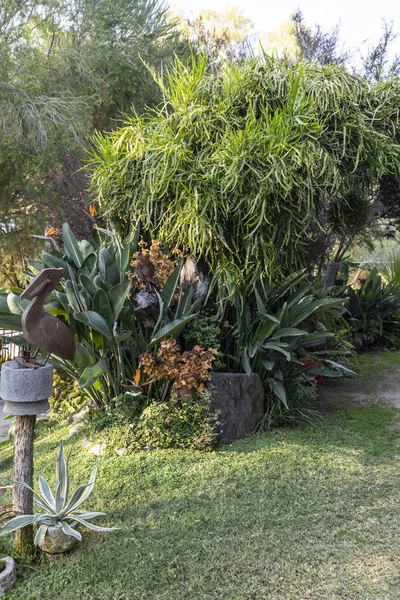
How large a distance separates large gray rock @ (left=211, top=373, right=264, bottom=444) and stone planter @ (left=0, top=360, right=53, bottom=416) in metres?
1.90

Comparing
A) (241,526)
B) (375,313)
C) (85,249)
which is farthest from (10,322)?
(375,313)

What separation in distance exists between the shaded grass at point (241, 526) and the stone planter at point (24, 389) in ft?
2.72

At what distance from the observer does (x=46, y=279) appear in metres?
2.66

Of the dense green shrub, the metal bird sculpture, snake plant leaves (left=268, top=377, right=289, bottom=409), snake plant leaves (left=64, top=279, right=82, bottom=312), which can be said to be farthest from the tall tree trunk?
the metal bird sculpture

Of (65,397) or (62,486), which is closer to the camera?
(62,486)

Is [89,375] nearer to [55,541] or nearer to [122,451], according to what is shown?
[122,451]

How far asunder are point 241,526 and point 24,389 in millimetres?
1466

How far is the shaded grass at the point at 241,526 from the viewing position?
2.51m

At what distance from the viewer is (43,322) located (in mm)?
2854

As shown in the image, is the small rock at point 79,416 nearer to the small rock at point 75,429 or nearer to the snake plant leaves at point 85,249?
the small rock at point 75,429

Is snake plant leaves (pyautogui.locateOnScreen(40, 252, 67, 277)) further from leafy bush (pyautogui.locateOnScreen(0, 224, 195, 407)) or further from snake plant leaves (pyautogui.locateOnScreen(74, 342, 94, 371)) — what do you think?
snake plant leaves (pyautogui.locateOnScreen(74, 342, 94, 371))

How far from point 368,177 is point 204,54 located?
1911 mm

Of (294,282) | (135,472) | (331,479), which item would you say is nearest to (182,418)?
(135,472)

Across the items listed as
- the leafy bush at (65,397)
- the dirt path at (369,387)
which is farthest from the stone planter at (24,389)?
the dirt path at (369,387)
